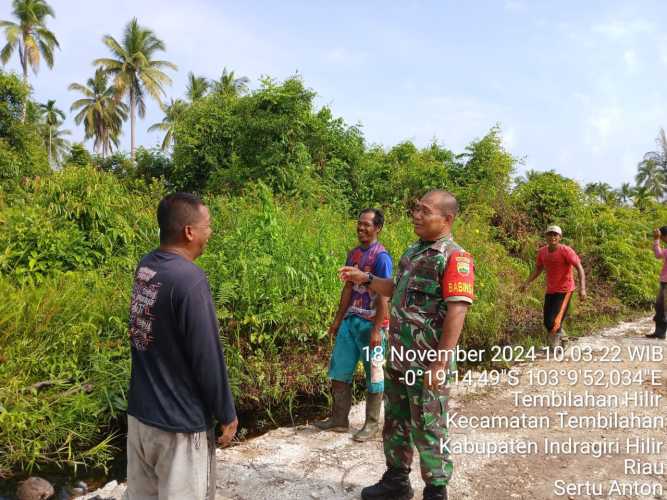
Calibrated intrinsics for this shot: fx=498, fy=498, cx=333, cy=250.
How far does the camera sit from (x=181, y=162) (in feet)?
42.5

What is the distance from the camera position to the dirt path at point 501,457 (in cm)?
323

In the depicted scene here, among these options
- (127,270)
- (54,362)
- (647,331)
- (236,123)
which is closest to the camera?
(54,362)

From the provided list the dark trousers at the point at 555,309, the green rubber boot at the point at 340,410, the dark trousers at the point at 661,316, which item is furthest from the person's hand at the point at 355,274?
the dark trousers at the point at 661,316

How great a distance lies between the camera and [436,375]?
2559mm

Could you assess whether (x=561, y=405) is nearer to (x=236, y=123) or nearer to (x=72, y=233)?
(x=72, y=233)

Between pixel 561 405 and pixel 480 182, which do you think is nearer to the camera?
pixel 561 405

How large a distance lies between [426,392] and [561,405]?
297cm

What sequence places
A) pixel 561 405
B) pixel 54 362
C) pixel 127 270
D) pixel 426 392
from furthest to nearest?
1. pixel 127 270
2. pixel 561 405
3. pixel 54 362
4. pixel 426 392

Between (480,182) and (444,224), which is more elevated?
(480,182)

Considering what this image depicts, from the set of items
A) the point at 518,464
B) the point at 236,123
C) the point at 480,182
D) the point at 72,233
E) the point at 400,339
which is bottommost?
the point at 518,464

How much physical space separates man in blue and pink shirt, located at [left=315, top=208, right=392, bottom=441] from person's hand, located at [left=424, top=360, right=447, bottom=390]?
3.58ft

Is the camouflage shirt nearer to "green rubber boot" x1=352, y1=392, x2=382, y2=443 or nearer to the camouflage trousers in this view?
the camouflage trousers

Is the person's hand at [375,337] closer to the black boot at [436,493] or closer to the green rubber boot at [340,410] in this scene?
the green rubber boot at [340,410]

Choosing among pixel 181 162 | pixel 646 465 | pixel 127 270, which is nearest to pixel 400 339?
pixel 646 465
